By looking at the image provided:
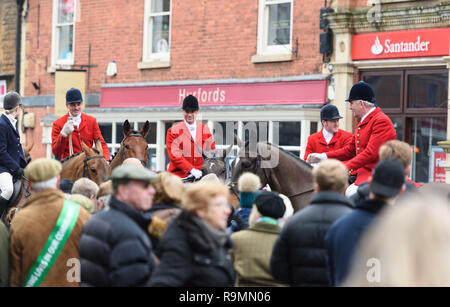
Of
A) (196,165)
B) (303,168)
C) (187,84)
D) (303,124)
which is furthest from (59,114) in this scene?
(303,168)

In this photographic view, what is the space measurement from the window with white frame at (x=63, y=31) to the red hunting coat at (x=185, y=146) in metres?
10.9

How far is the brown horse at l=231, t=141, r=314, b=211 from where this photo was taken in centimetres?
780

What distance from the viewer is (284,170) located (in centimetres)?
782

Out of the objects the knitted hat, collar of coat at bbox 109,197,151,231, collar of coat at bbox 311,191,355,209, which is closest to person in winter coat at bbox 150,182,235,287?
collar of coat at bbox 109,197,151,231

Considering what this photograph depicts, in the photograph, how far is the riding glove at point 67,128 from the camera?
948 centimetres

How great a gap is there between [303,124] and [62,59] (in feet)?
27.5

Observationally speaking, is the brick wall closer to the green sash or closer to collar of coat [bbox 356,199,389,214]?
the green sash

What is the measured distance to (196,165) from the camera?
33.4 feet

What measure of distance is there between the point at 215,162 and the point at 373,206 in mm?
5144

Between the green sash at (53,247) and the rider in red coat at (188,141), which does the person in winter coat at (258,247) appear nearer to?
the green sash at (53,247)

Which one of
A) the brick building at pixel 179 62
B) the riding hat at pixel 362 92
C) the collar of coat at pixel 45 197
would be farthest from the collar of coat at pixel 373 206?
the brick building at pixel 179 62

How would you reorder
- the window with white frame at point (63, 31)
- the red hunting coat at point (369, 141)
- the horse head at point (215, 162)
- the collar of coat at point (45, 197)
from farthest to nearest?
the window with white frame at point (63, 31) < the horse head at point (215, 162) < the red hunting coat at point (369, 141) < the collar of coat at point (45, 197)
